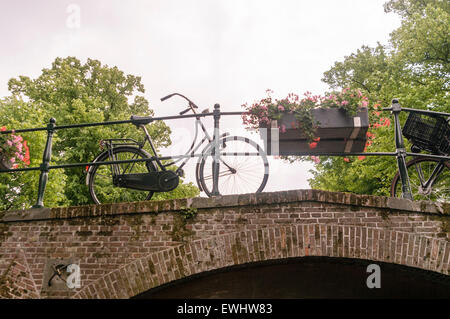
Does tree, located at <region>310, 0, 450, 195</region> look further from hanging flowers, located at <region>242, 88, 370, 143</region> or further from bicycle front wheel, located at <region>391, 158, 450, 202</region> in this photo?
hanging flowers, located at <region>242, 88, 370, 143</region>

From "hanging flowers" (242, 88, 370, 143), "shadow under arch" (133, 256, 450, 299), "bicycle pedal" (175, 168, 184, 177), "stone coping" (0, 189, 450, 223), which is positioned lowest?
"shadow under arch" (133, 256, 450, 299)

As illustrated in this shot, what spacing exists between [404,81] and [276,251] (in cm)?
1184

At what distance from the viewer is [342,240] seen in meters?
3.87

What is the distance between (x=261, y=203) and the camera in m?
4.04

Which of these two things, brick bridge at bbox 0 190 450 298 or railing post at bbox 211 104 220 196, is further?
railing post at bbox 211 104 220 196

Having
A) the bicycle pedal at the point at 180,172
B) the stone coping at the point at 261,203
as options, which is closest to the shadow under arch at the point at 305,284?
the stone coping at the point at 261,203

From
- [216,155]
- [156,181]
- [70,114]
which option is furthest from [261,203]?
[70,114]

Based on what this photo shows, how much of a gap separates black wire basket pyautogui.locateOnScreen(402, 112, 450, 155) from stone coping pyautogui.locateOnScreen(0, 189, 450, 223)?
1209 mm

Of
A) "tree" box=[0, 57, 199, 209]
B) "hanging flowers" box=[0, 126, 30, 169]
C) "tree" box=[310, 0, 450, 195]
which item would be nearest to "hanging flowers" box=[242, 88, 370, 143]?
"hanging flowers" box=[0, 126, 30, 169]

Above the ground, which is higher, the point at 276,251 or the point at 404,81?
the point at 404,81

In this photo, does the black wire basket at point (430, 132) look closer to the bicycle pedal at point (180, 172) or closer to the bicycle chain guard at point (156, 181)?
the bicycle pedal at point (180, 172)

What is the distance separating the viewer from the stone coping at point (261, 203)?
394 cm

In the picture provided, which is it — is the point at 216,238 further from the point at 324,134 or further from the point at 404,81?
the point at 404,81

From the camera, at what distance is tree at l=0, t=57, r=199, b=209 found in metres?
13.7
